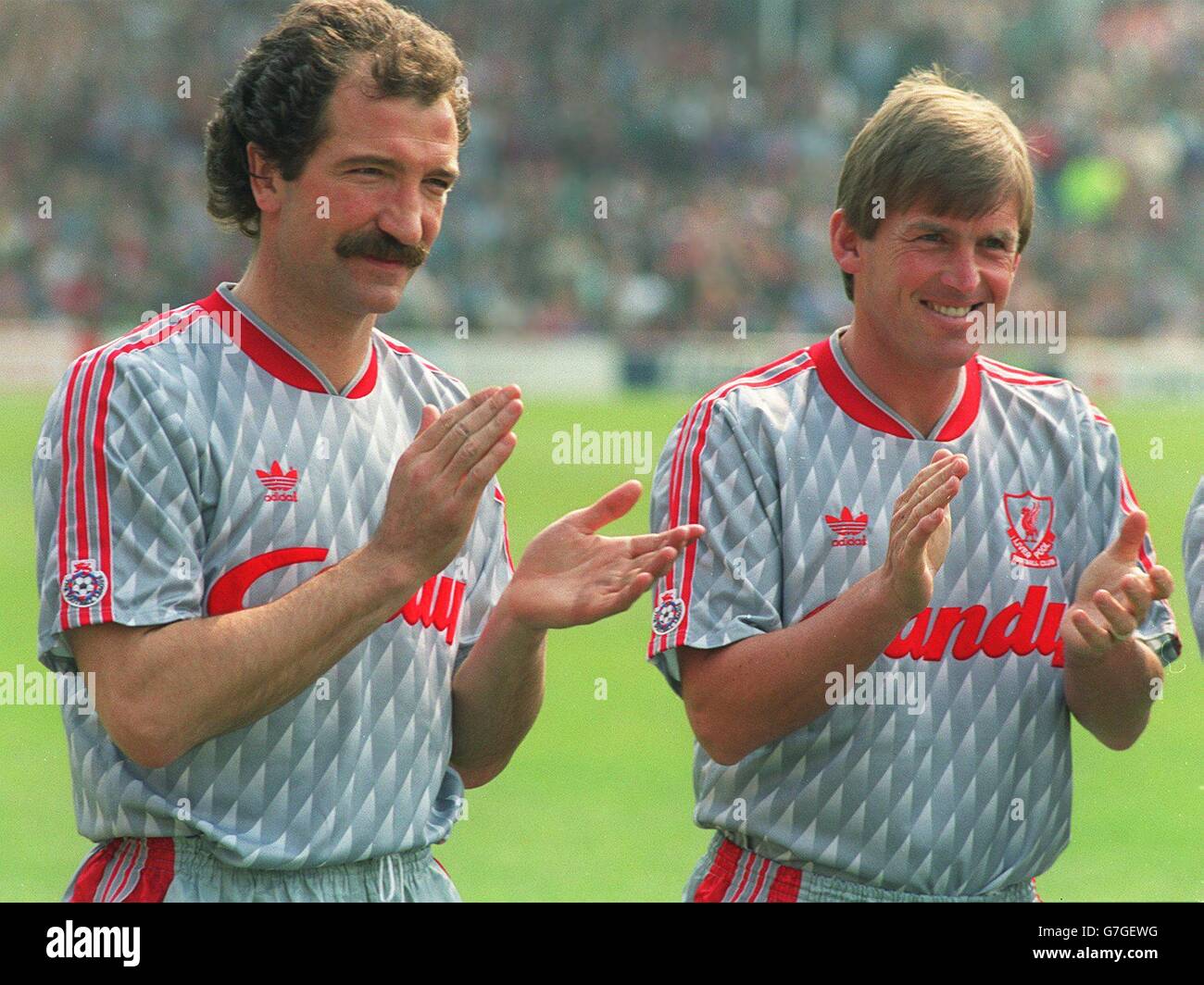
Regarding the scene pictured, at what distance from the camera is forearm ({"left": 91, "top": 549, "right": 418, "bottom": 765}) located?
9.15ft

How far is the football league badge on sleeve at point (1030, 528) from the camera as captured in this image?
3242mm

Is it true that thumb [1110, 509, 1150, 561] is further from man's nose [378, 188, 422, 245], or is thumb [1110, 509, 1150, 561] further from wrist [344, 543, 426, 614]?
man's nose [378, 188, 422, 245]

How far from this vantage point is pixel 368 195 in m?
3.04

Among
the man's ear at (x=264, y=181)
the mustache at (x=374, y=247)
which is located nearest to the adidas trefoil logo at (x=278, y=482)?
the mustache at (x=374, y=247)

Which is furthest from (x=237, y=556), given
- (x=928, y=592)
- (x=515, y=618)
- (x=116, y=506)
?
(x=928, y=592)

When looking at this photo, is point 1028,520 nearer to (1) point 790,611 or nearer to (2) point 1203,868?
(1) point 790,611

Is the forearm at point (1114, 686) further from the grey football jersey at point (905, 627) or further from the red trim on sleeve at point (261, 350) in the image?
the red trim on sleeve at point (261, 350)

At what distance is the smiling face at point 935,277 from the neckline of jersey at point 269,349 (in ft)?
3.36

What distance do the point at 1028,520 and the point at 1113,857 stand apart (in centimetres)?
487

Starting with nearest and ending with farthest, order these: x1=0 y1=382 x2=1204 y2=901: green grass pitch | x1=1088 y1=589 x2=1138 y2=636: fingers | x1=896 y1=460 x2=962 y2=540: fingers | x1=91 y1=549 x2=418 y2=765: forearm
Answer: x1=91 y1=549 x2=418 y2=765: forearm → x1=896 y1=460 x2=962 y2=540: fingers → x1=1088 y1=589 x2=1138 y2=636: fingers → x1=0 y1=382 x2=1204 y2=901: green grass pitch

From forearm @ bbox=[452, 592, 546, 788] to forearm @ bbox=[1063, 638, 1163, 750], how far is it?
0.99 meters

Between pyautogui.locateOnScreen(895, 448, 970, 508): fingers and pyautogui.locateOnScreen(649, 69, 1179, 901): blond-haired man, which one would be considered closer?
pyautogui.locateOnScreen(895, 448, 970, 508): fingers

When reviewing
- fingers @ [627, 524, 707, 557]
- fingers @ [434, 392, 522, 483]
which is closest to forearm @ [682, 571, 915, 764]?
fingers @ [627, 524, 707, 557]

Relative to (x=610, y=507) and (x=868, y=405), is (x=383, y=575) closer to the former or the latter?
(x=610, y=507)
